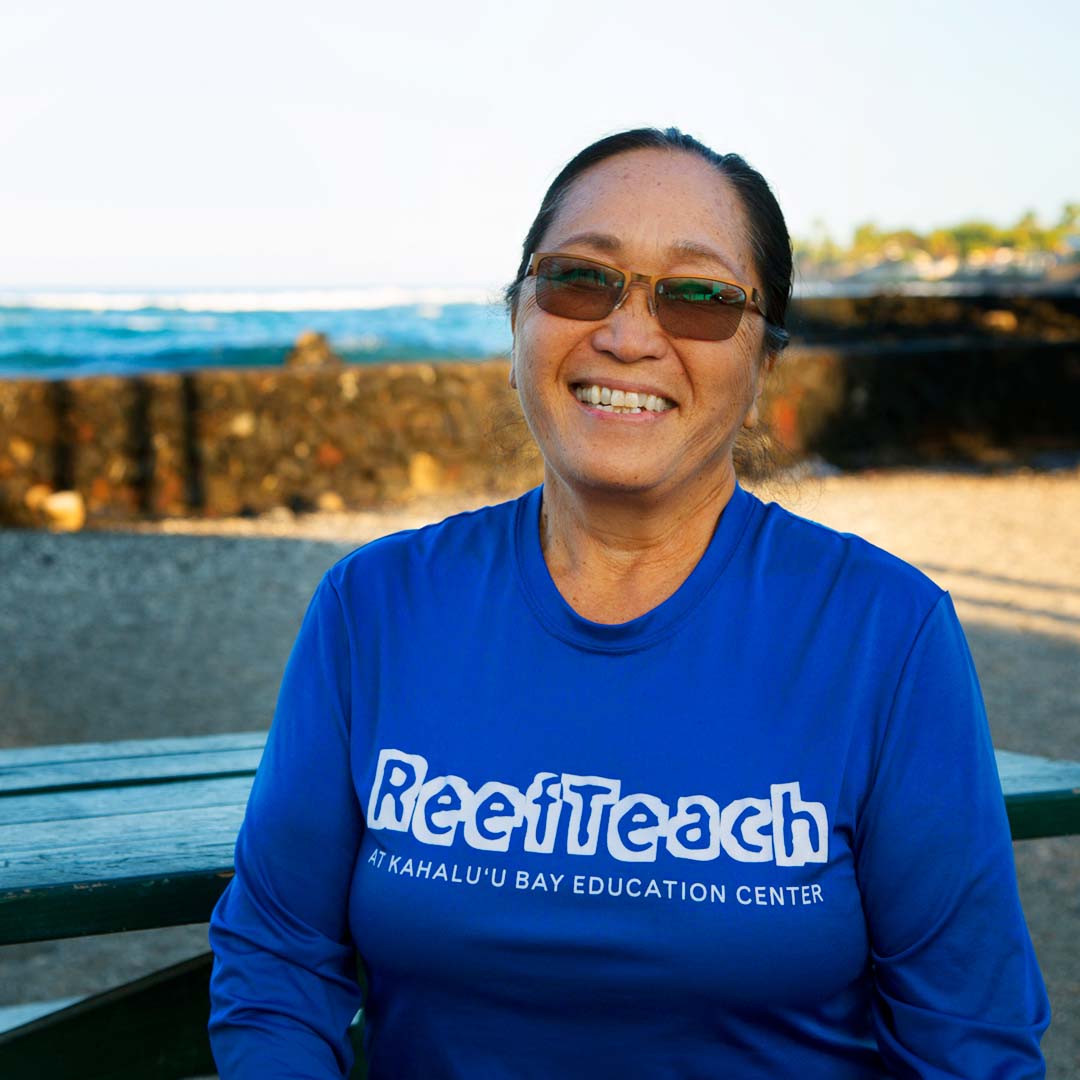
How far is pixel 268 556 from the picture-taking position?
816cm

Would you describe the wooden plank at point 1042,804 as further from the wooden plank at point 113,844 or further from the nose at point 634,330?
the wooden plank at point 113,844

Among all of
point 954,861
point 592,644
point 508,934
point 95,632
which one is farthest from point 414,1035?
point 95,632

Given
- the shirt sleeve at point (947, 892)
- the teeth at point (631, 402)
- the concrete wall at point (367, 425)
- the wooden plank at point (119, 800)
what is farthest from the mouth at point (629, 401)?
the concrete wall at point (367, 425)

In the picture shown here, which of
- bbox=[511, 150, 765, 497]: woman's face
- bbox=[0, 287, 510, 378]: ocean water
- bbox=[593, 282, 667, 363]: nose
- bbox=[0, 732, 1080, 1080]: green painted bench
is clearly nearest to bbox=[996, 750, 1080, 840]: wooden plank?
bbox=[0, 732, 1080, 1080]: green painted bench

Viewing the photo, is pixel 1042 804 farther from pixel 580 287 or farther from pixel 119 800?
pixel 119 800

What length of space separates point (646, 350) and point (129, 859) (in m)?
0.97

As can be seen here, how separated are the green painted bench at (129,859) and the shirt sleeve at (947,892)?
663mm

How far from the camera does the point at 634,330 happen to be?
1.74 meters

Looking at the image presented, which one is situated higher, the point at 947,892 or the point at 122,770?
the point at 947,892

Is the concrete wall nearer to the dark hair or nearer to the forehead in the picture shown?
the dark hair

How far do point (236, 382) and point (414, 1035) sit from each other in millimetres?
8012

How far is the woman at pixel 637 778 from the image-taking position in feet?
5.01

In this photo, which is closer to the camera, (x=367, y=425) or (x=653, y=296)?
(x=653, y=296)

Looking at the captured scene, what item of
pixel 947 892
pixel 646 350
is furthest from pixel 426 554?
pixel 947 892
